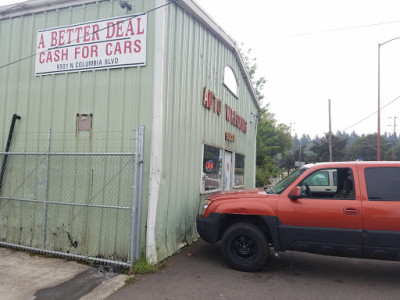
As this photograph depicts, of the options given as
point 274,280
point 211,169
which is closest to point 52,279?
point 274,280

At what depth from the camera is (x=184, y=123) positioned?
Result: 6.62 metres

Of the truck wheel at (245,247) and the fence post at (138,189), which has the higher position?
the fence post at (138,189)

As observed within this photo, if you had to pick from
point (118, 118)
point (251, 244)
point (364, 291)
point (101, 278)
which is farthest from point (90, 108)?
point (364, 291)

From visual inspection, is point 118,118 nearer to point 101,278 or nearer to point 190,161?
point 190,161

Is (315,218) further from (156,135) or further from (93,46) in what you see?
(93,46)

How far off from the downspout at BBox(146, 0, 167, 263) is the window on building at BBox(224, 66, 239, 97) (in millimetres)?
4027

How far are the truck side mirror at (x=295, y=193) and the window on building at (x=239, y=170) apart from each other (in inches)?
225

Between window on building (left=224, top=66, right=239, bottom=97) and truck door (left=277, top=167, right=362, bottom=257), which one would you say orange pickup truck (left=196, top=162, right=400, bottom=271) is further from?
window on building (left=224, top=66, right=239, bottom=97)

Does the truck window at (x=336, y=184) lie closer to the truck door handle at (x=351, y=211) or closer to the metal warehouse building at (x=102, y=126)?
the truck door handle at (x=351, y=211)

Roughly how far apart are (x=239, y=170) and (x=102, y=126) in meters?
6.42

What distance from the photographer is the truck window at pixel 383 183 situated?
4.79 meters

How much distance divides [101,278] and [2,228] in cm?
346

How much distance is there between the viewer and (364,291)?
14.9 ft

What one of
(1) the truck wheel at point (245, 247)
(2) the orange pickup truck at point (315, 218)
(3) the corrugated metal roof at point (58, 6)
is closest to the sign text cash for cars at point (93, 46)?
(3) the corrugated metal roof at point (58, 6)
